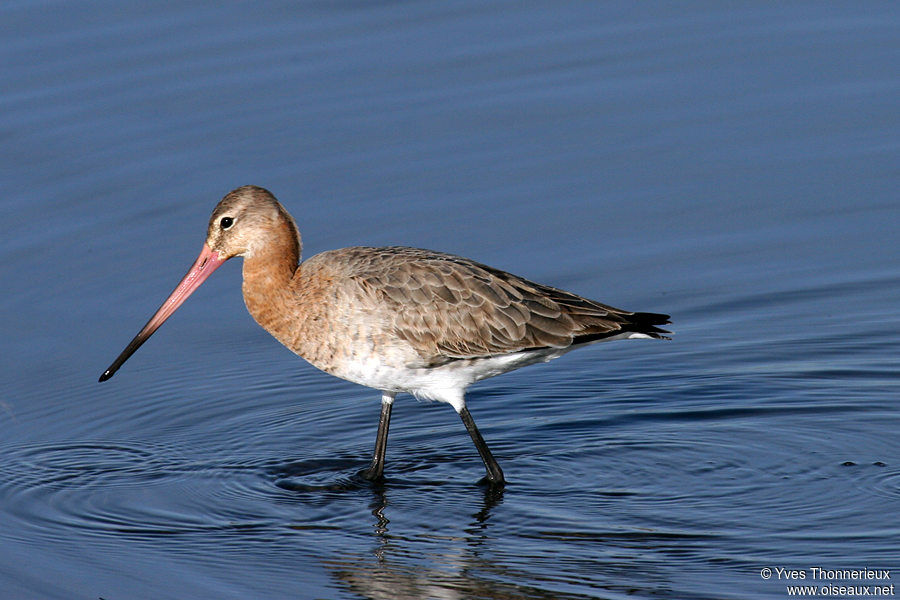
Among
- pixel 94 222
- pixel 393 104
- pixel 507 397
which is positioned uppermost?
pixel 393 104

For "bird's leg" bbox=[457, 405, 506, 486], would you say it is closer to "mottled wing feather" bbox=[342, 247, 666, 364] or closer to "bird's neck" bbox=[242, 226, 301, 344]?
"mottled wing feather" bbox=[342, 247, 666, 364]

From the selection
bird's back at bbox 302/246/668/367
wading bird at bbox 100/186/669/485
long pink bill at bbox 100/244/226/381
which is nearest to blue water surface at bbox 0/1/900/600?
wading bird at bbox 100/186/669/485

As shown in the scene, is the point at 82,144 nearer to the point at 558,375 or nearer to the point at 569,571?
the point at 558,375

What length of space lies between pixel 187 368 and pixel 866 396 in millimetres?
4953

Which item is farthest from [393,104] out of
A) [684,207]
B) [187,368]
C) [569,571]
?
[569,571]

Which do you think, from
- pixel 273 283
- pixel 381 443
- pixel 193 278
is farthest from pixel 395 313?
pixel 193 278

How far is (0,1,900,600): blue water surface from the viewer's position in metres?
8.88

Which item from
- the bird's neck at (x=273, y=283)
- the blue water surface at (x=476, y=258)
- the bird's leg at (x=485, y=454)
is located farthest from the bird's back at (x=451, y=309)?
the blue water surface at (x=476, y=258)

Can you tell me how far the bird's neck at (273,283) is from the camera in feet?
32.1

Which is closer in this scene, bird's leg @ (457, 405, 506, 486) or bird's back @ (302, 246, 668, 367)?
bird's back @ (302, 246, 668, 367)

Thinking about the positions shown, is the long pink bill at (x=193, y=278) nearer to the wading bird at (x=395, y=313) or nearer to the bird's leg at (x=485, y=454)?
the wading bird at (x=395, y=313)

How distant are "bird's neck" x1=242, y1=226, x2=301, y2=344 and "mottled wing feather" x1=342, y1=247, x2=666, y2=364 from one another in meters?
0.40

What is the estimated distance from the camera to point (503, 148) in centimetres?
1391

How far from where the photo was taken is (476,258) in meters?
12.6
